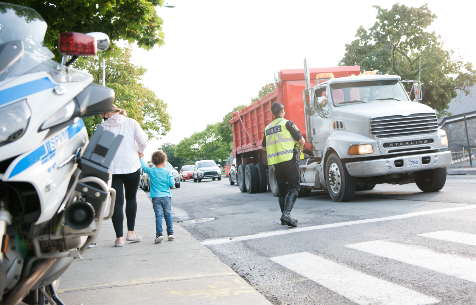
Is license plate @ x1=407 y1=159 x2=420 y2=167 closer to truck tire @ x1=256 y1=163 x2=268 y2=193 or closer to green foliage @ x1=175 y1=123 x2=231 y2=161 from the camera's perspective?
truck tire @ x1=256 y1=163 x2=268 y2=193

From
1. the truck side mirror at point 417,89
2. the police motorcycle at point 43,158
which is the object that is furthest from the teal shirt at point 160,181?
the truck side mirror at point 417,89

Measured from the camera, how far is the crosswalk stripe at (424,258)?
3.95 meters

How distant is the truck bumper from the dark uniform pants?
258 cm

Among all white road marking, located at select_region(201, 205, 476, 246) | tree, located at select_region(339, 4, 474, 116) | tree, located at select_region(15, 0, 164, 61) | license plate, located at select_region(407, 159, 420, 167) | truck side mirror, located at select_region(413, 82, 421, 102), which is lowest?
white road marking, located at select_region(201, 205, 476, 246)

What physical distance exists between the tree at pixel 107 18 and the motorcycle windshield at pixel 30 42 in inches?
239

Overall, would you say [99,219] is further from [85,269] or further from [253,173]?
[253,173]

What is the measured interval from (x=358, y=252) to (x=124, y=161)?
122 inches

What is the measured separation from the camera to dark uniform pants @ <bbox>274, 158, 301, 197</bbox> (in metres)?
7.14

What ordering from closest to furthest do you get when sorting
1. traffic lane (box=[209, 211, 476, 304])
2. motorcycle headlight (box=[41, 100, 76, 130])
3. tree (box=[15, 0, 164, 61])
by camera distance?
motorcycle headlight (box=[41, 100, 76, 130]) → traffic lane (box=[209, 211, 476, 304]) → tree (box=[15, 0, 164, 61])

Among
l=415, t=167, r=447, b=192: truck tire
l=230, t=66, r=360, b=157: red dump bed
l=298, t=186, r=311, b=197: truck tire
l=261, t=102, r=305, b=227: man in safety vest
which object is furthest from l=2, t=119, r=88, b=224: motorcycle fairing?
l=298, t=186, r=311, b=197: truck tire

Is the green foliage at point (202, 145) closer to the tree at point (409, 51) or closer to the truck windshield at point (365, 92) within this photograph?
the tree at point (409, 51)

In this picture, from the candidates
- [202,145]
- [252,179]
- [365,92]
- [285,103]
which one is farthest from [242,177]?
[202,145]

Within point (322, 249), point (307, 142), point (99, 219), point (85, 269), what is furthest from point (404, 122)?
Result: point (99, 219)

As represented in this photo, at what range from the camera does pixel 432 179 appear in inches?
412
